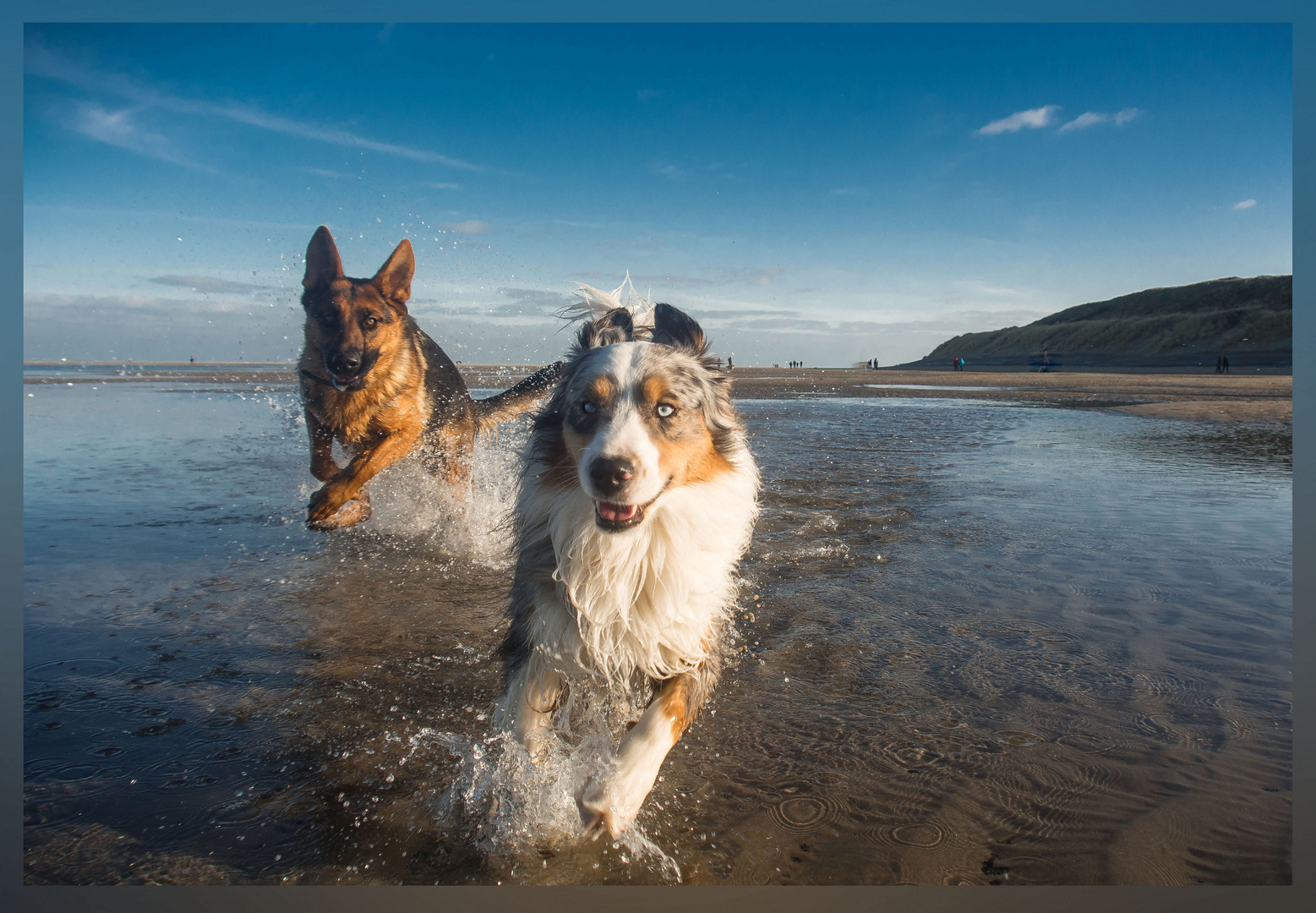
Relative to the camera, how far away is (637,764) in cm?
229

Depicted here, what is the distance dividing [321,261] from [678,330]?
3472mm

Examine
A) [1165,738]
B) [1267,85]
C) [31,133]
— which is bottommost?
[1165,738]

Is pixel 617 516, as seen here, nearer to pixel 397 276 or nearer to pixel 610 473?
pixel 610 473

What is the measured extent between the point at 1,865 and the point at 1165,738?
4.03 metres

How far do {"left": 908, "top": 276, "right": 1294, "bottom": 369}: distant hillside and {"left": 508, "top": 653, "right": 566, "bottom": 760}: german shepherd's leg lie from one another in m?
16.5

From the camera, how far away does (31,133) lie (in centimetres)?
277

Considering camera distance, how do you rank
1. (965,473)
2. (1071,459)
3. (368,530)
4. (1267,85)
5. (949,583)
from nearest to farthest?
(1267,85), (949,583), (368,530), (965,473), (1071,459)

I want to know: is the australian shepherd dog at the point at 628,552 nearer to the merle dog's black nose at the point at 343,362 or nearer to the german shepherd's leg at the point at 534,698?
the german shepherd's leg at the point at 534,698

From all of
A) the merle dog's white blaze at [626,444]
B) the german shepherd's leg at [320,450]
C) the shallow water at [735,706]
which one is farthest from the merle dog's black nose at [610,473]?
the german shepherd's leg at [320,450]

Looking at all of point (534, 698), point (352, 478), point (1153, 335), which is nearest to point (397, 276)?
point (352, 478)

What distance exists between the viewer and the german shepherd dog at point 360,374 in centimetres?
525

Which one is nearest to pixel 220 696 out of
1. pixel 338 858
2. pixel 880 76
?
pixel 338 858

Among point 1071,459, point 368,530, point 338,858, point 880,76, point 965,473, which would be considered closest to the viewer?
point 338,858

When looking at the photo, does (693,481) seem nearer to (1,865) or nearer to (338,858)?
(338,858)
